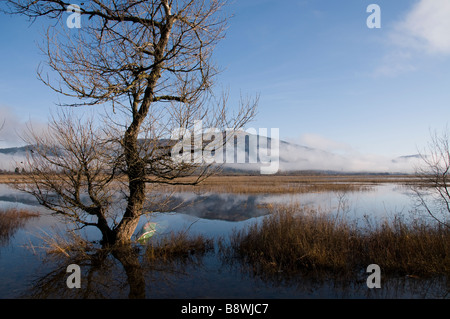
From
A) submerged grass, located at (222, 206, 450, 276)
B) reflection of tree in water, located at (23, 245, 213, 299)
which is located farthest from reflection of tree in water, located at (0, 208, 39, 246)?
submerged grass, located at (222, 206, 450, 276)

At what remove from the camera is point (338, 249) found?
28.6 ft

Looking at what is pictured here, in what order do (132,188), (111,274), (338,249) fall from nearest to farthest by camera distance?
(111,274) → (338,249) → (132,188)

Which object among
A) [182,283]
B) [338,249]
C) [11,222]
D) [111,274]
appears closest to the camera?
[182,283]

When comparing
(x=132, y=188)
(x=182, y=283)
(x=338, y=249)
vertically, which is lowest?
(x=182, y=283)

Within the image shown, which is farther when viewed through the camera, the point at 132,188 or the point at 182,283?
the point at 132,188

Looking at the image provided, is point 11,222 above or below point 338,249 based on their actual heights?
below

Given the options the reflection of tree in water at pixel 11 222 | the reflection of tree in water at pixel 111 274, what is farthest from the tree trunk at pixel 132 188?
the reflection of tree in water at pixel 11 222

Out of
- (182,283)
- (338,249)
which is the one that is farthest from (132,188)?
(338,249)

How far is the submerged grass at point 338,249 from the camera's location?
7.91 meters

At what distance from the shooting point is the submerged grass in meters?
7.91

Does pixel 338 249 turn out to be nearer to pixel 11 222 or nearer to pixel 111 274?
pixel 111 274

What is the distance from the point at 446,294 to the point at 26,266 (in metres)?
11.4

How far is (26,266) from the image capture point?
863 centimetres
